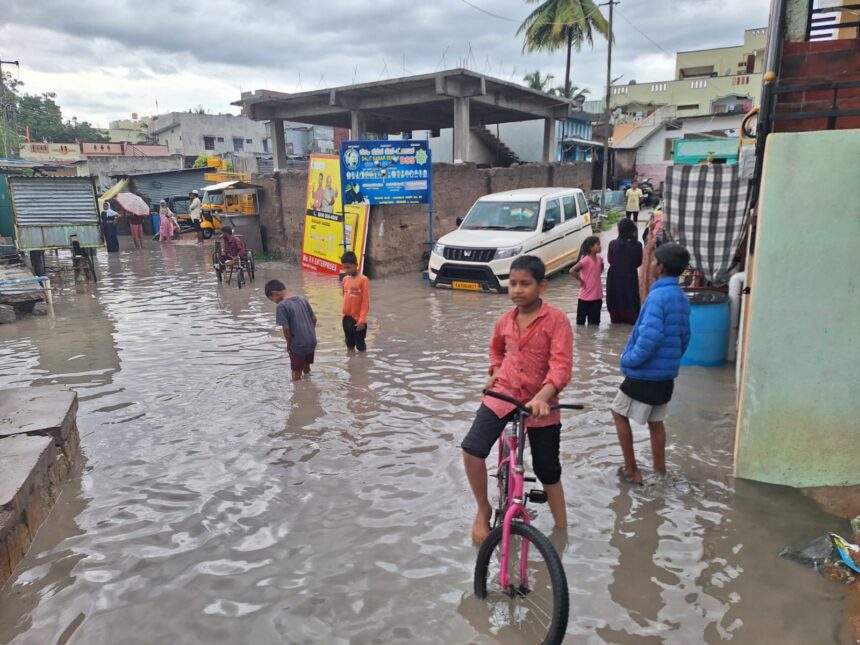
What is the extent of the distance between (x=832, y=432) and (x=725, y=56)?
47.6 meters

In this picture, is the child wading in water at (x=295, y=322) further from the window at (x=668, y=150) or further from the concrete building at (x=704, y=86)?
the concrete building at (x=704, y=86)

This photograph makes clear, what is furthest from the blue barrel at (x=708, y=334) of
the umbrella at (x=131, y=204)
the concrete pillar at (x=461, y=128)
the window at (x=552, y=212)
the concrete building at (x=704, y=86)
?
the concrete building at (x=704, y=86)

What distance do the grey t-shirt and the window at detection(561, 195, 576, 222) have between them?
7754 millimetres

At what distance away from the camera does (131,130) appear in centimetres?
5634

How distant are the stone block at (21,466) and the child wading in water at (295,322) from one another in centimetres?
246

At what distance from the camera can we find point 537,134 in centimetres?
2642

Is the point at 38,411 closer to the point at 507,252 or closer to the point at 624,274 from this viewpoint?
the point at 624,274

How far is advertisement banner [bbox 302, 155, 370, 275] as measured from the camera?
43.5ft

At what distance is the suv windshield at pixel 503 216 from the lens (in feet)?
38.7

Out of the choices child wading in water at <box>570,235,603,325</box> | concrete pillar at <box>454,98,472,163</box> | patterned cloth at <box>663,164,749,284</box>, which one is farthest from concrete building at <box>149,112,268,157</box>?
patterned cloth at <box>663,164,749,284</box>

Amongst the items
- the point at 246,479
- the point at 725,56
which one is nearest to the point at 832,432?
the point at 246,479

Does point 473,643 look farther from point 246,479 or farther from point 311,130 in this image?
point 311,130

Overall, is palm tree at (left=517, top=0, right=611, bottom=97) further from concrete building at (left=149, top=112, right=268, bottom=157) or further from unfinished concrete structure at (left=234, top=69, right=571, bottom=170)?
concrete building at (left=149, top=112, right=268, bottom=157)

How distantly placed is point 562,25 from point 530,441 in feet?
104
